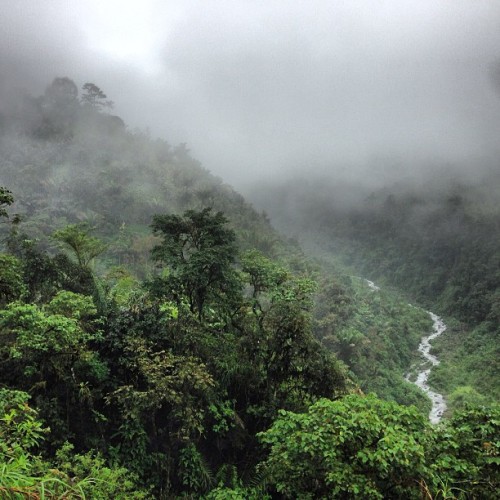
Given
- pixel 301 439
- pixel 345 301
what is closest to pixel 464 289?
pixel 345 301

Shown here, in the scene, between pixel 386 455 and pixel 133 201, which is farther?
pixel 133 201

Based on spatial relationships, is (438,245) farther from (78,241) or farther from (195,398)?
(195,398)

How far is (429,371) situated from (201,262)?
51836mm

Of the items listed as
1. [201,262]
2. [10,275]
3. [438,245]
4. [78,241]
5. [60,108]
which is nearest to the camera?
[10,275]

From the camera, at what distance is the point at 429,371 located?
5334cm

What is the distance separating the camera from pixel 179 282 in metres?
13.6

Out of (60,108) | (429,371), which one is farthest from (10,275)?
(60,108)

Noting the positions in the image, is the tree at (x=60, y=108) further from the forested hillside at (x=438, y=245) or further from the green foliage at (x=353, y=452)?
the green foliage at (x=353, y=452)

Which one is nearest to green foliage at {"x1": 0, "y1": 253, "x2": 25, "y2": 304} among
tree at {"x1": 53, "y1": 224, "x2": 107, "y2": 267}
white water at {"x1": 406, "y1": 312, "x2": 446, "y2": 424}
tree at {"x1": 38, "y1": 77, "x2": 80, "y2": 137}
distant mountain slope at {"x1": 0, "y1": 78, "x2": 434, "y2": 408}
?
tree at {"x1": 53, "y1": 224, "x2": 107, "y2": 267}

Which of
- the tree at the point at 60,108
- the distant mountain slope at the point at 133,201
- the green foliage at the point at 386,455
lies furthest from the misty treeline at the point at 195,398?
the tree at the point at 60,108

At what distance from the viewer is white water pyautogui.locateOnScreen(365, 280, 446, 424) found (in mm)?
41031

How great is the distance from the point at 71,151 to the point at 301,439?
76.2 meters

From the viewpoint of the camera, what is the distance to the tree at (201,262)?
12961mm

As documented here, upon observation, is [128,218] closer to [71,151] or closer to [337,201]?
[71,151]
